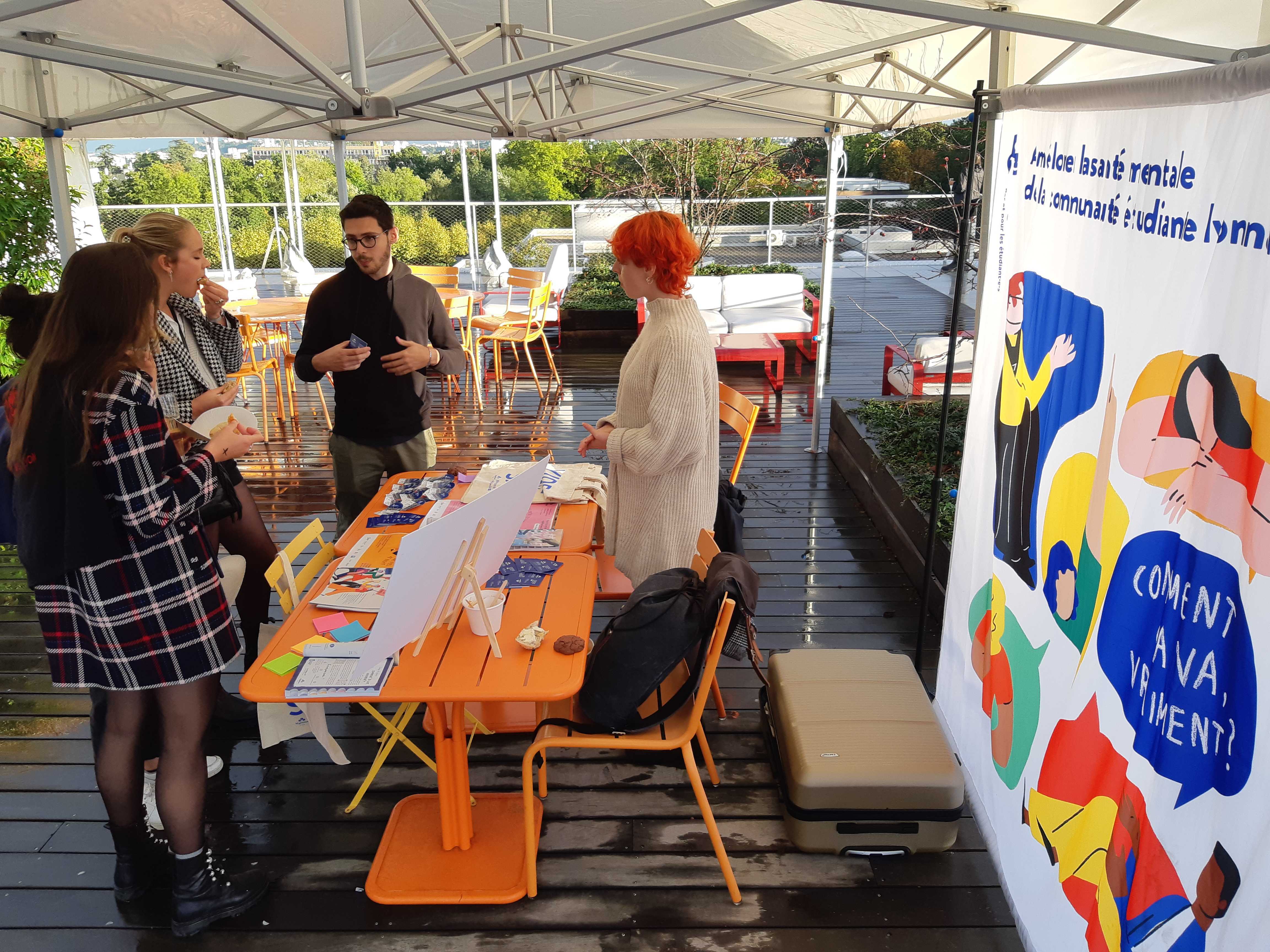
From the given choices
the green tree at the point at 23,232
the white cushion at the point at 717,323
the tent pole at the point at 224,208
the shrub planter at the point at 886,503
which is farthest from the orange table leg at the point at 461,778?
the tent pole at the point at 224,208

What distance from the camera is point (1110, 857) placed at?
190 centimetres

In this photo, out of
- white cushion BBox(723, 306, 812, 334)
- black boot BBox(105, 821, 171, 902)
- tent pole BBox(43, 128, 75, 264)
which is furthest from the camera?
white cushion BBox(723, 306, 812, 334)

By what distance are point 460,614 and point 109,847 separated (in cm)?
136

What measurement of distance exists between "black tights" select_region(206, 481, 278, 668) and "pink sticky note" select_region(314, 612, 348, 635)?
0.92m

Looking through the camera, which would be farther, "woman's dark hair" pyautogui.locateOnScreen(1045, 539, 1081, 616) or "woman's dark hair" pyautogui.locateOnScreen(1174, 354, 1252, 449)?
"woman's dark hair" pyautogui.locateOnScreen(1045, 539, 1081, 616)

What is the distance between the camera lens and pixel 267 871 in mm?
2738

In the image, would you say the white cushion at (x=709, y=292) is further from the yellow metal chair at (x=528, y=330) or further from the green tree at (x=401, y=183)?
the green tree at (x=401, y=183)

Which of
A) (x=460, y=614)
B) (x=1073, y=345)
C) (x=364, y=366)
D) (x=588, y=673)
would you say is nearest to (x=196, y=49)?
(x=364, y=366)

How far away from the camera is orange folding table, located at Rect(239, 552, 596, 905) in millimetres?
2264

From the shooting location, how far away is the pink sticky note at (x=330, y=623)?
2527 mm

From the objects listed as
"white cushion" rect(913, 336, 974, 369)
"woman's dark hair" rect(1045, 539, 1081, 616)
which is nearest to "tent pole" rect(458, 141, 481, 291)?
"white cushion" rect(913, 336, 974, 369)

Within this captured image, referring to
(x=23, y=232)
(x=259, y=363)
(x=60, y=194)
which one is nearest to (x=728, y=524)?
(x=60, y=194)

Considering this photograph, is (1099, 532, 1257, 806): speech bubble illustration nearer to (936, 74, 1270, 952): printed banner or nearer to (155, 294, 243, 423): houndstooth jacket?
(936, 74, 1270, 952): printed banner

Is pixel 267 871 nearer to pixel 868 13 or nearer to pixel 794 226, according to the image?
pixel 868 13
